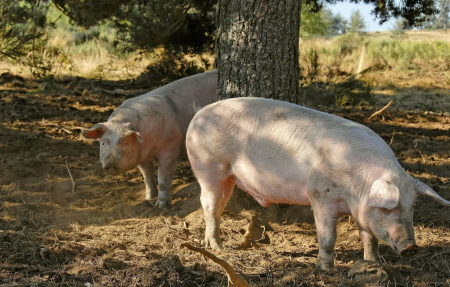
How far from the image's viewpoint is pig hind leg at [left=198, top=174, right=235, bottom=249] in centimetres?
447

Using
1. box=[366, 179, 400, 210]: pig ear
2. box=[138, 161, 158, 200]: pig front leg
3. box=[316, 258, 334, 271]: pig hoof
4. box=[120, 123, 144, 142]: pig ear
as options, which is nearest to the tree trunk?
box=[120, 123, 144, 142]: pig ear

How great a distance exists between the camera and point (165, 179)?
608 cm

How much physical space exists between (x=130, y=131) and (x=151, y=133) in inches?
17.0

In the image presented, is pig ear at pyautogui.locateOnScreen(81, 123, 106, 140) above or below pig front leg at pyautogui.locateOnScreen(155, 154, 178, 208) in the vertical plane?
above

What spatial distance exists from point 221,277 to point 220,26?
8.79ft

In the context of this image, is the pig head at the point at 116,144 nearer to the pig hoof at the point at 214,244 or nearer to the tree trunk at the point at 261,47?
the tree trunk at the point at 261,47

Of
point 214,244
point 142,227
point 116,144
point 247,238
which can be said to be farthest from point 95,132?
point 247,238

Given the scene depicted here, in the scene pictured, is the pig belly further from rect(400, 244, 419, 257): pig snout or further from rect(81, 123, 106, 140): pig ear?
rect(81, 123, 106, 140): pig ear

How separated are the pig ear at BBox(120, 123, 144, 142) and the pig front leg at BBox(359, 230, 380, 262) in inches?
105

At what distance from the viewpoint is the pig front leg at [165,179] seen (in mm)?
6035

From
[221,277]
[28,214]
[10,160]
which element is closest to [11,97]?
[10,160]

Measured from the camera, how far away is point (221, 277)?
3.74 meters

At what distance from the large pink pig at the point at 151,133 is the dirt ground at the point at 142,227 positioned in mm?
363

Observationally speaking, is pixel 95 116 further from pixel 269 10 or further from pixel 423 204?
pixel 423 204
